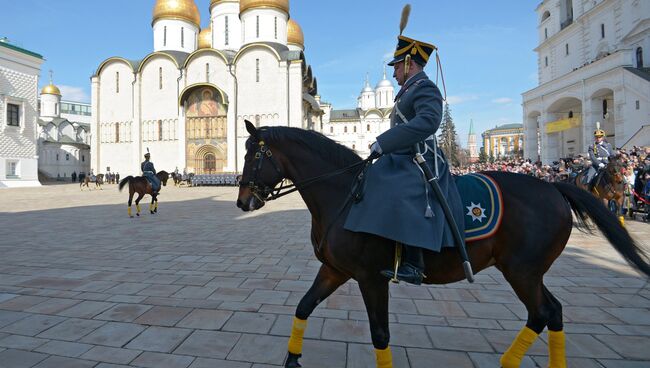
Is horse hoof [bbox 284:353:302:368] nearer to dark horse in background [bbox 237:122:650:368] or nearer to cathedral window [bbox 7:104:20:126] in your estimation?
dark horse in background [bbox 237:122:650:368]

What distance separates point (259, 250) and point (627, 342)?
17.3ft

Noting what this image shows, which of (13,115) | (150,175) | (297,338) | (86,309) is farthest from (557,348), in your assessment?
(13,115)

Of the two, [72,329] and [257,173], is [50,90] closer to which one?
[72,329]

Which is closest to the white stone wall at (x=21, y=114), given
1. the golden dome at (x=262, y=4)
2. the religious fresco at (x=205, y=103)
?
the religious fresco at (x=205, y=103)

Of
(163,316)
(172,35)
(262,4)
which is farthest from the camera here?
(172,35)

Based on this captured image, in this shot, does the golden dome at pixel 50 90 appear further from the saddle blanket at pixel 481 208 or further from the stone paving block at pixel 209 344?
the saddle blanket at pixel 481 208

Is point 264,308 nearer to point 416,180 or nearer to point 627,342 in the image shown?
point 416,180

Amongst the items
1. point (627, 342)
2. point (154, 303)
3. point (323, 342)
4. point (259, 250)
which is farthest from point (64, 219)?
point (627, 342)

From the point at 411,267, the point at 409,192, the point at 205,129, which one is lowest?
the point at 411,267

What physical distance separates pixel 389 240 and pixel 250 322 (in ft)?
5.83

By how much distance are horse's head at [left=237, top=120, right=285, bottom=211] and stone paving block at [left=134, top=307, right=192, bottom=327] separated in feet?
5.43

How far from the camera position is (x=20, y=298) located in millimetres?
4039

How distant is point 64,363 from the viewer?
259 cm

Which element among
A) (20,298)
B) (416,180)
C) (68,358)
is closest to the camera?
(416,180)
